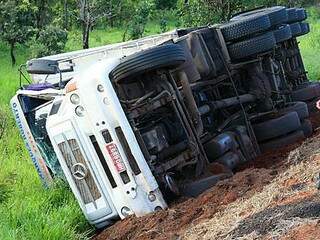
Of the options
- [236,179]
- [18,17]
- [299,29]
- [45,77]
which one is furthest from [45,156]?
[18,17]

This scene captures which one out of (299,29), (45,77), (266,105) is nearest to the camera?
(266,105)

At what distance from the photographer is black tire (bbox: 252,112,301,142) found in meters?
6.44

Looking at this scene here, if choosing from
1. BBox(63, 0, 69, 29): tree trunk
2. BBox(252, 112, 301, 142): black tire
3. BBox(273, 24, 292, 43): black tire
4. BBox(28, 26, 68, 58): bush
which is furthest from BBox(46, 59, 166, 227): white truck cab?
BBox(63, 0, 69, 29): tree trunk

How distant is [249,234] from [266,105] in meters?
3.29

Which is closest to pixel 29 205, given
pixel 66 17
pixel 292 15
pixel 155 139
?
pixel 155 139

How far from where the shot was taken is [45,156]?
20.5 feet

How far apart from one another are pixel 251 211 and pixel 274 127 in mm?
2432

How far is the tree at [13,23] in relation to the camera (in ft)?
80.2

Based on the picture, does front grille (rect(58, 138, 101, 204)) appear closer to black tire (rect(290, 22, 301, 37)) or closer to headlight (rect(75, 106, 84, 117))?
headlight (rect(75, 106, 84, 117))

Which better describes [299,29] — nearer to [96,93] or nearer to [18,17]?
[96,93]

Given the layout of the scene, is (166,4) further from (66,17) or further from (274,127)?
(274,127)

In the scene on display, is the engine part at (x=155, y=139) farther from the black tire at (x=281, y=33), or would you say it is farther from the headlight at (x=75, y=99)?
the black tire at (x=281, y=33)

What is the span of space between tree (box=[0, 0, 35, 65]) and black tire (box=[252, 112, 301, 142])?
18717 mm

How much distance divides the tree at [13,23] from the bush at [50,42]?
3154mm
